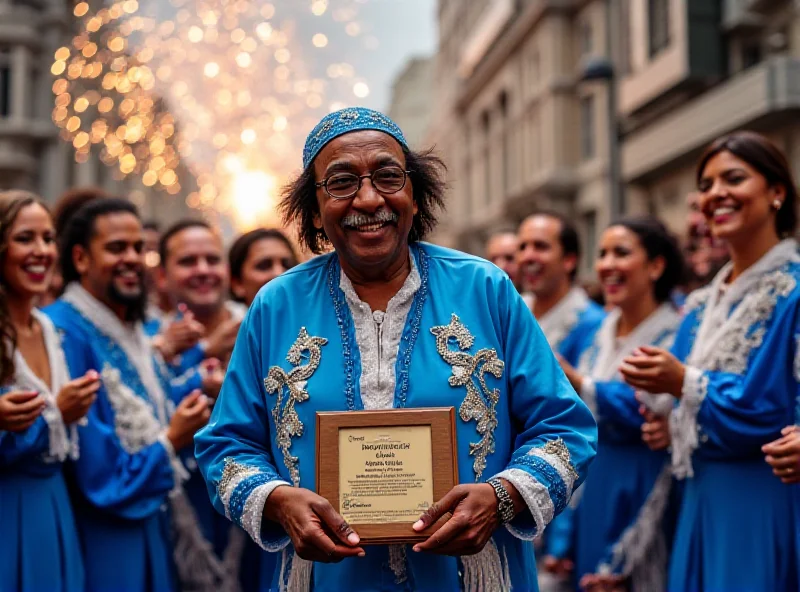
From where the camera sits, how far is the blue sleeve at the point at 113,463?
4.24 meters

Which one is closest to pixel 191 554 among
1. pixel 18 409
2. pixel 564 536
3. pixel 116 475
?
pixel 116 475

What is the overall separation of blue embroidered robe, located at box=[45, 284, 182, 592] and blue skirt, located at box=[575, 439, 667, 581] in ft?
7.18

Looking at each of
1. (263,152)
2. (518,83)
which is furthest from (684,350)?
(518,83)

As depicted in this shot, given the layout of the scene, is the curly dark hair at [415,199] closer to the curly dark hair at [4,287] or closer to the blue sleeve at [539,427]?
the blue sleeve at [539,427]

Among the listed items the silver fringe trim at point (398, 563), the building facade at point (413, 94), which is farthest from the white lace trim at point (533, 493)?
the building facade at point (413, 94)

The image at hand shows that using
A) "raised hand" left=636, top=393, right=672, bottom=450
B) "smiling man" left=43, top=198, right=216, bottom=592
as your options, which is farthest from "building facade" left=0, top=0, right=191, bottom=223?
"raised hand" left=636, top=393, right=672, bottom=450

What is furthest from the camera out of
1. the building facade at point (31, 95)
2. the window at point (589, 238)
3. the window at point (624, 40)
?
the window at point (589, 238)

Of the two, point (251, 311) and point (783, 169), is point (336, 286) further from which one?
point (783, 169)

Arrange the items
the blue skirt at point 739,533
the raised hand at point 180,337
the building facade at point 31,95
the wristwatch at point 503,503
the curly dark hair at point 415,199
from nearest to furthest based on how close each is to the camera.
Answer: the wristwatch at point 503,503 < the curly dark hair at point 415,199 < the blue skirt at point 739,533 < the raised hand at point 180,337 < the building facade at point 31,95

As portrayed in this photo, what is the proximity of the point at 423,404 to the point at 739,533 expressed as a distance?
1.86m

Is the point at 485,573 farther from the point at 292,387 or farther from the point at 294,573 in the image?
the point at 292,387

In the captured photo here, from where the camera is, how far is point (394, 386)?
2.85 m

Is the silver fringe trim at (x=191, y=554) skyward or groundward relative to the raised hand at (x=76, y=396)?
groundward

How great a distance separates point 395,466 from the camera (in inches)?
103
